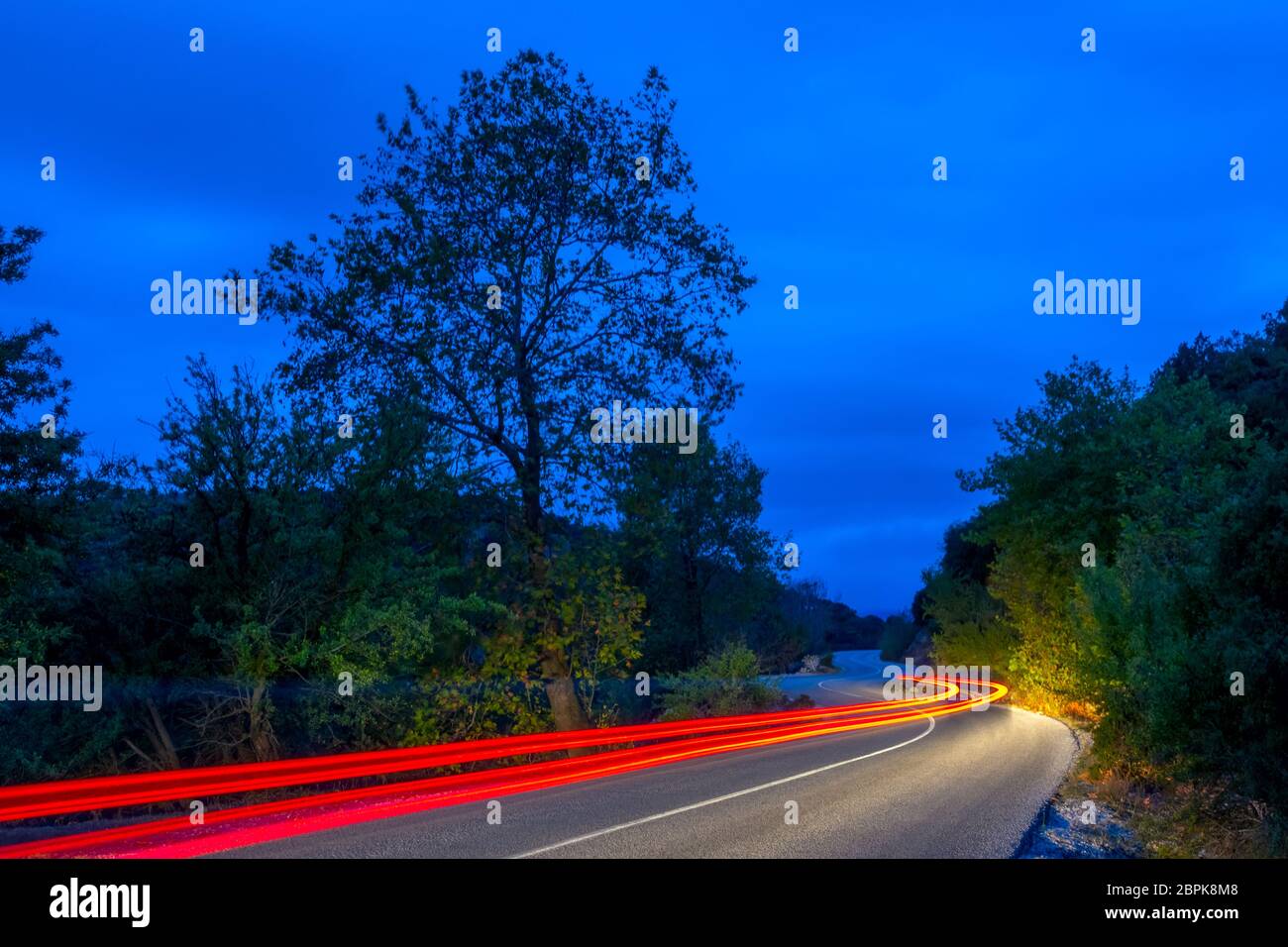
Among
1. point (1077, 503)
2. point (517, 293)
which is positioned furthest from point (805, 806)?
point (1077, 503)

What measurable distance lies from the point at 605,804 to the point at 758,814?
213cm

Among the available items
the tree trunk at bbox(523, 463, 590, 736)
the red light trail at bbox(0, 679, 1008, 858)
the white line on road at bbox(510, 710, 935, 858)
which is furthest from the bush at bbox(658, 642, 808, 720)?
the white line on road at bbox(510, 710, 935, 858)

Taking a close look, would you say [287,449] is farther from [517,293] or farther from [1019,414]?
[1019,414]

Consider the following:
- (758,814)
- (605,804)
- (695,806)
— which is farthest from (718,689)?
(758,814)

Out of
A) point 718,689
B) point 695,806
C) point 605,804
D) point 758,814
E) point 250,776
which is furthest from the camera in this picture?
point 718,689

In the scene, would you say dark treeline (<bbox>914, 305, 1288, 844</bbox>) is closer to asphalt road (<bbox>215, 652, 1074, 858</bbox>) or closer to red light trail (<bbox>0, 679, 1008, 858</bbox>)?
asphalt road (<bbox>215, 652, 1074, 858</bbox>)

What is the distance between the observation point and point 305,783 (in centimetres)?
1486

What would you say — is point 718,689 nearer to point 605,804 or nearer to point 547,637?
point 547,637

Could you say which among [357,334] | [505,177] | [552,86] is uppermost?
[552,86]

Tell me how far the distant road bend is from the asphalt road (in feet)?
0.10

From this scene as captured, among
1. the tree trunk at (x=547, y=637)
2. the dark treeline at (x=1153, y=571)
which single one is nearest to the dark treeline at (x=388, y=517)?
the tree trunk at (x=547, y=637)

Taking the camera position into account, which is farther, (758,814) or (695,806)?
(695,806)

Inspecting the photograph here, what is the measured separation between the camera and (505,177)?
73.7 ft
